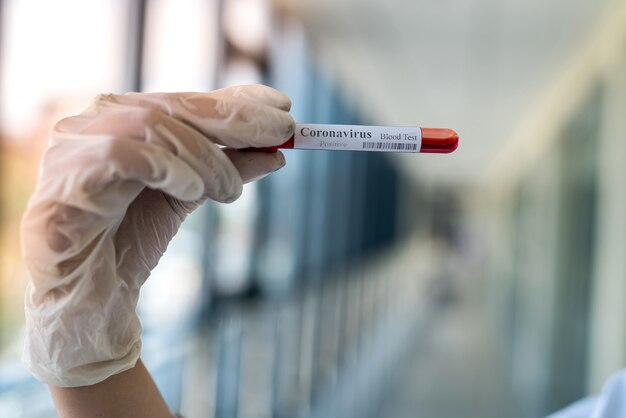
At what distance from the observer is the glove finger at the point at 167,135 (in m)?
0.67

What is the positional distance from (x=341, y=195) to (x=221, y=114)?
17.0 feet

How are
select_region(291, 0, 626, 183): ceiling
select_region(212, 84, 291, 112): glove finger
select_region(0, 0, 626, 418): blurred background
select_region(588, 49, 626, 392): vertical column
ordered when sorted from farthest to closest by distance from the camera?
select_region(291, 0, 626, 183): ceiling
select_region(588, 49, 626, 392): vertical column
select_region(0, 0, 626, 418): blurred background
select_region(212, 84, 291, 112): glove finger

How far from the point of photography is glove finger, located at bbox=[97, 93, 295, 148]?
706 millimetres

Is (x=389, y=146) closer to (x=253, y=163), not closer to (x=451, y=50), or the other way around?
(x=253, y=163)

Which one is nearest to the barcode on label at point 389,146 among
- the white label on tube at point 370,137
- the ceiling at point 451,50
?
the white label on tube at point 370,137

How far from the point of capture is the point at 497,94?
463 centimetres

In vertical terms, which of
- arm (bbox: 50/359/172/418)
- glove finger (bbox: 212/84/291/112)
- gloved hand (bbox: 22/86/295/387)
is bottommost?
arm (bbox: 50/359/172/418)

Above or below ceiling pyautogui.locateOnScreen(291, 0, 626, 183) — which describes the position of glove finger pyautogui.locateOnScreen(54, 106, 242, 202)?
below

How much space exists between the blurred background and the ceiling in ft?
0.06

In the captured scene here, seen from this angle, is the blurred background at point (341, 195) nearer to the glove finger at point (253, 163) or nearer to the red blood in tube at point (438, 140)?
the glove finger at point (253, 163)

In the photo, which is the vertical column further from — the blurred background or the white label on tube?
the white label on tube

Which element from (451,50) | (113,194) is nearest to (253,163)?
(113,194)

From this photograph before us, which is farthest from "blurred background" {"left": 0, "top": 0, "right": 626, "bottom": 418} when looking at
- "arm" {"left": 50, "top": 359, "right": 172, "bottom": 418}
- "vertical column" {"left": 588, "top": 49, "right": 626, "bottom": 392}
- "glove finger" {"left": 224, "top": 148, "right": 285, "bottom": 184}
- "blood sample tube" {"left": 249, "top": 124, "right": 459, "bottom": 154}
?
"blood sample tube" {"left": 249, "top": 124, "right": 459, "bottom": 154}

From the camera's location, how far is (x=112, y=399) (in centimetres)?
77
